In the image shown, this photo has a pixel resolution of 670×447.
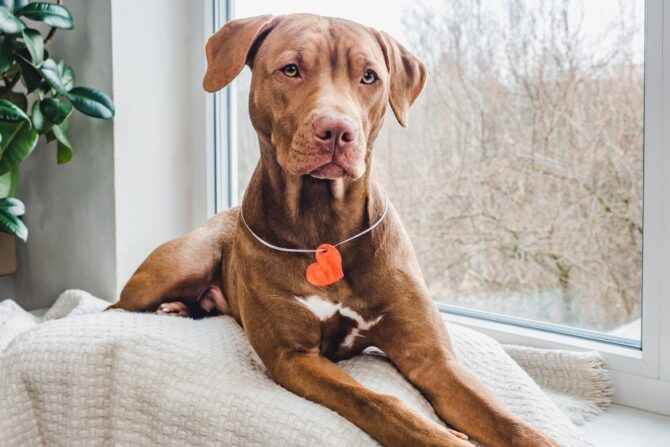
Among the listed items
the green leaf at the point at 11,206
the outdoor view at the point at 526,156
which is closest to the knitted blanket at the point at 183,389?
the outdoor view at the point at 526,156

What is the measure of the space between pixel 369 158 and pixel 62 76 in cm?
134

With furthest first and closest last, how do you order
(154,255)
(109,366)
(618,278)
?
(154,255), (618,278), (109,366)

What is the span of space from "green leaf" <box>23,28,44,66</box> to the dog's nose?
1.31 metres

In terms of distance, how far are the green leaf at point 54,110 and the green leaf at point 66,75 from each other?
3.0 inches

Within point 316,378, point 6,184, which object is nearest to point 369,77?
point 316,378

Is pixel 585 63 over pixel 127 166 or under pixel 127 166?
over

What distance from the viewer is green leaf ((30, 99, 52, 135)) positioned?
2.12 meters

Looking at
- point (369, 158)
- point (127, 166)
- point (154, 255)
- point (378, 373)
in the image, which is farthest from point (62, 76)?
point (378, 373)

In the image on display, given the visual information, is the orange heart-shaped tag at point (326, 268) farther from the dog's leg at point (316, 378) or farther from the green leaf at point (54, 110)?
the green leaf at point (54, 110)

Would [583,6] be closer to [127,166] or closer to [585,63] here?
[585,63]

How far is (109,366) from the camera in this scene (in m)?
1.45

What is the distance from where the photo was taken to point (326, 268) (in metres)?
1.36

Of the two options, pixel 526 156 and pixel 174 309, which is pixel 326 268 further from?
pixel 526 156

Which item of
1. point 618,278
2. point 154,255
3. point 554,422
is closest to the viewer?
point 554,422
